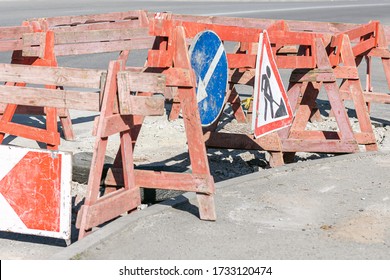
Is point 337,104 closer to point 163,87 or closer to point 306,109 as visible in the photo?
point 306,109

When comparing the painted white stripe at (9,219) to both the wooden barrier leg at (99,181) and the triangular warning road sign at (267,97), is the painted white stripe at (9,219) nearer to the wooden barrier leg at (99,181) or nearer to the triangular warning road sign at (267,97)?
the wooden barrier leg at (99,181)

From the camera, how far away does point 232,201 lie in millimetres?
8531

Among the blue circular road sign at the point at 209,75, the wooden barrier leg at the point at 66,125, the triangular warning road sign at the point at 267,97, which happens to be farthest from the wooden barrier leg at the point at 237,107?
the blue circular road sign at the point at 209,75

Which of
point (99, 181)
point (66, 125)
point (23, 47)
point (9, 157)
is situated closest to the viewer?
point (99, 181)

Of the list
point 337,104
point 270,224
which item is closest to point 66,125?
point 337,104

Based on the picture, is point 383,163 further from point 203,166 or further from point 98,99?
point 98,99

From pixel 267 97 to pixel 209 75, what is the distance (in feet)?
2.24

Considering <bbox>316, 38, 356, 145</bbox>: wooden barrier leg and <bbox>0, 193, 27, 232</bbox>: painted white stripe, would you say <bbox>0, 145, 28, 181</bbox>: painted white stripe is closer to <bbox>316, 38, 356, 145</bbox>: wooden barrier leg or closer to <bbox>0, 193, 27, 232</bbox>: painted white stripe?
<bbox>0, 193, 27, 232</bbox>: painted white stripe

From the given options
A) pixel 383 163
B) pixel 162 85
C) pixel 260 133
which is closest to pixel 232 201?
pixel 260 133

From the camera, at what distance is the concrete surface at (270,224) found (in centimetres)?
706

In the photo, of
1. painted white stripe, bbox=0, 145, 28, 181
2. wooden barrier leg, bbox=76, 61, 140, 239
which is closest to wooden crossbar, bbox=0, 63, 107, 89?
wooden barrier leg, bbox=76, 61, 140, 239

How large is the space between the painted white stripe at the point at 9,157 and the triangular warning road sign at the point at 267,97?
6.79ft

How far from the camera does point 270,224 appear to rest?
7867 millimetres

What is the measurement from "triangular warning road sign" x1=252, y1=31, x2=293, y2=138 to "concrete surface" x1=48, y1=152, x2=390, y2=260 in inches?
23.4
